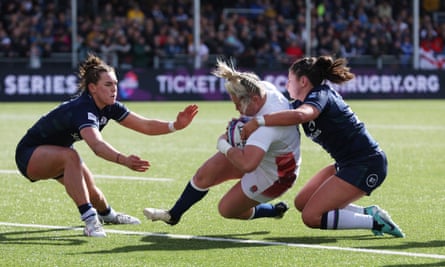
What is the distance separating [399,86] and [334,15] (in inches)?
242

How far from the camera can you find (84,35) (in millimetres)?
32531

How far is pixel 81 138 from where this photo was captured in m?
8.29

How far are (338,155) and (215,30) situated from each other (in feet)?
89.3

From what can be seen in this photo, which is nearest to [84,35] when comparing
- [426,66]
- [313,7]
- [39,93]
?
[39,93]

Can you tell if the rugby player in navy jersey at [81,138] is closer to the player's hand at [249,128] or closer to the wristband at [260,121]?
the player's hand at [249,128]

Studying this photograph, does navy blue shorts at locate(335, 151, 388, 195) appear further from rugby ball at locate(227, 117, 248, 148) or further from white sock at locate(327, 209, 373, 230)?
rugby ball at locate(227, 117, 248, 148)

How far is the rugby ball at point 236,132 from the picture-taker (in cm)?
782

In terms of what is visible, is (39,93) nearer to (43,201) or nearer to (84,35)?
(84,35)

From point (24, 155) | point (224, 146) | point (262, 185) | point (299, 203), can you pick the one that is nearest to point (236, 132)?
point (224, 146)

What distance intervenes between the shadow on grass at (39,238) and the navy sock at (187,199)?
822 mm

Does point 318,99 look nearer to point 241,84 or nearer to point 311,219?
point 241,84

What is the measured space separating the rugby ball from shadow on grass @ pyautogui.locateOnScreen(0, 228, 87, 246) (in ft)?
4.55

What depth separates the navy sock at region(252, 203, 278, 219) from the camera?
334 inches

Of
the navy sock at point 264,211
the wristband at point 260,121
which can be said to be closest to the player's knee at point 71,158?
the navy sock at point 264,211
